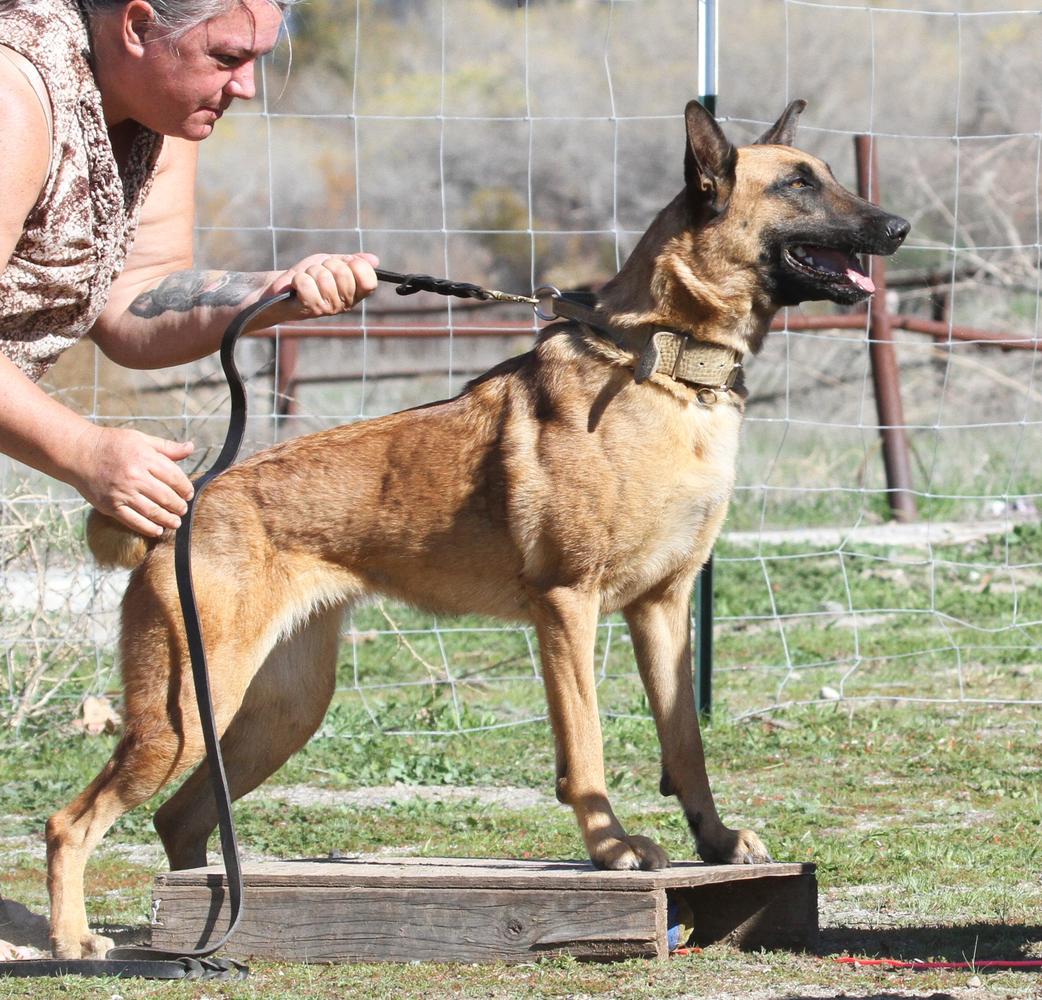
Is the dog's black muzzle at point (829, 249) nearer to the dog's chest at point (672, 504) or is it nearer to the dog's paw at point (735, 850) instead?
the dog's chest at point (672, 504)

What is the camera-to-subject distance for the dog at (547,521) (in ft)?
12.6

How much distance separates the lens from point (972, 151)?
1775 cm

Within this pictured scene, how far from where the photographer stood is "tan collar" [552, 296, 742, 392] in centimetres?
393

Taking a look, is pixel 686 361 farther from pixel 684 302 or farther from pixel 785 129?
pixel 785 129

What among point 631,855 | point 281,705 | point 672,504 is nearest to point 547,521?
point 672,504

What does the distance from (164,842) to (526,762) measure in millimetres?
1921

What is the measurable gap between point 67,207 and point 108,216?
0.16 metres

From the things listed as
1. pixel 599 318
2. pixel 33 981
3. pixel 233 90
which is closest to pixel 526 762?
pixel 599 318

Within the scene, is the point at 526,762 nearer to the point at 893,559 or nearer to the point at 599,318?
the point at 599,318

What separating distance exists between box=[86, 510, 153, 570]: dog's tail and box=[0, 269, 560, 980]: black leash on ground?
1.91 feet

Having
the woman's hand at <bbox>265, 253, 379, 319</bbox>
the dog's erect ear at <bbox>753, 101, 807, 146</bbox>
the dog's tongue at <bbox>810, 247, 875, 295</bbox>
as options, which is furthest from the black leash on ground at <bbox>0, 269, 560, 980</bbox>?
the dog's erect ear at <bbox>753, 101, 807, 146</bbox>

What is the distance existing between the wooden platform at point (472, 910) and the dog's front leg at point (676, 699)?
0.80ft

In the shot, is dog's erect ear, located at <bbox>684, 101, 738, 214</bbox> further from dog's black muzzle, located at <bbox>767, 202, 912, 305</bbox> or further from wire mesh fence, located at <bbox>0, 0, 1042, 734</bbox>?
wire mesh fence, located at <bbox>0, 0, 1042, 734</bbox>

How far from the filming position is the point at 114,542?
4.03 meters
